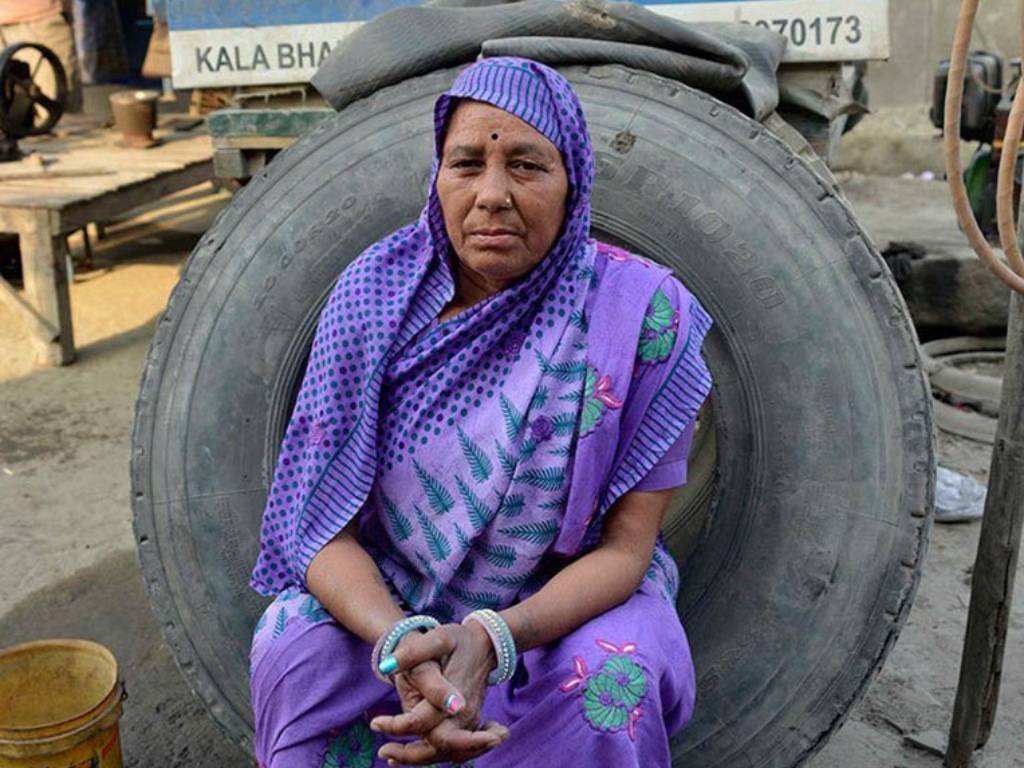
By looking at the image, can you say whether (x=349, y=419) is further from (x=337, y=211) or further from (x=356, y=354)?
(x=337, y=211)

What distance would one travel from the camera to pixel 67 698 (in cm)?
224

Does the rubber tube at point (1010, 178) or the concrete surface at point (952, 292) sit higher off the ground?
the rubber tube at point (1010, 178)

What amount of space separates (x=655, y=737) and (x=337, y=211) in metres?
1.21

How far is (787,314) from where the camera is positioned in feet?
7.00

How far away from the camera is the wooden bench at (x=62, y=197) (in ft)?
15.6

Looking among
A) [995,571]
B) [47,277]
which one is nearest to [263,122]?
[47,277]

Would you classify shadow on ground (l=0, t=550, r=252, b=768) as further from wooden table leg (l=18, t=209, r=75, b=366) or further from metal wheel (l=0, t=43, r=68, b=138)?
metal wheel (l=0, t=43, r=68, b=138)

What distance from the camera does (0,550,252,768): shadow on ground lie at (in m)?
2.43

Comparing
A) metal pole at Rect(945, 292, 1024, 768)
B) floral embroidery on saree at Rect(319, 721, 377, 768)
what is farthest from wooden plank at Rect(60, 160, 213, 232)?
metal pole at Rect(945, 292, 1024, 768)

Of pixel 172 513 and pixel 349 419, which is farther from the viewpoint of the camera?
pixel 172 513

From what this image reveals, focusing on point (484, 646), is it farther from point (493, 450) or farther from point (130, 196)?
point (130, 196)

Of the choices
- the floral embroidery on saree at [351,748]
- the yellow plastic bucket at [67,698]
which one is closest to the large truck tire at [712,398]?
the yellow plastic bucket at [67,698]

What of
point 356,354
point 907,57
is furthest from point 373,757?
point 907,57

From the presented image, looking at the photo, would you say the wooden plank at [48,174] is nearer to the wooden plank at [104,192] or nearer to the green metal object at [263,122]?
the wooden plank at [104,192]
